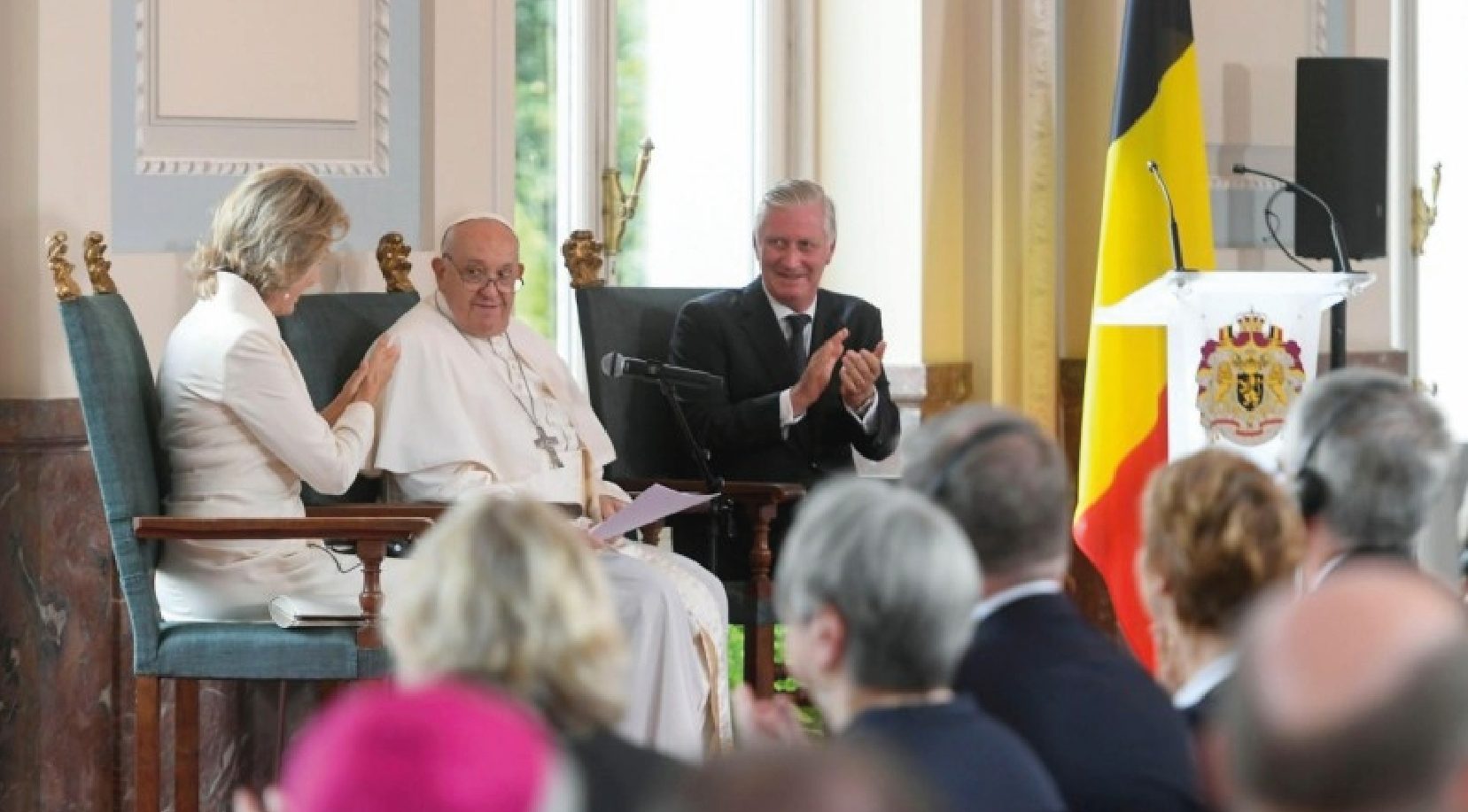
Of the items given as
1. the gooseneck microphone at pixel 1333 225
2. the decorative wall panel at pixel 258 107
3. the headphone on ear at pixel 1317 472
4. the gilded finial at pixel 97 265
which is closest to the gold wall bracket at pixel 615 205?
the decorative wall panel at pixel 258 107

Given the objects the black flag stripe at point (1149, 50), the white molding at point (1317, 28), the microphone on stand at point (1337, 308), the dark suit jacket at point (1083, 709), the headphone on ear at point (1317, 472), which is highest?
the white molding at point (1317, 28)

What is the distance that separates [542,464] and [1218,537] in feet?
10.3

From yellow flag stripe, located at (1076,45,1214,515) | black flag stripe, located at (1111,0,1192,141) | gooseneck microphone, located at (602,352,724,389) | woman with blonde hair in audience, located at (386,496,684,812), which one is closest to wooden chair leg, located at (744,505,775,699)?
gooseneck microphone, located at (602,352,724,389)

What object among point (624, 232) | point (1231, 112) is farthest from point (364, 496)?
point (1231, 112)

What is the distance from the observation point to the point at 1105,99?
7715mm

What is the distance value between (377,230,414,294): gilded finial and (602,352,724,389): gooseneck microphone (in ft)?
1.75

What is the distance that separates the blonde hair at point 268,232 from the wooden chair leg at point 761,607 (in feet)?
4.11

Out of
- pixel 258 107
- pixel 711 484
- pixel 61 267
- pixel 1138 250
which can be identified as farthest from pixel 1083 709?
pixel 1138 250

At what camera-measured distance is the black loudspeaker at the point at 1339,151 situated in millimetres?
7270

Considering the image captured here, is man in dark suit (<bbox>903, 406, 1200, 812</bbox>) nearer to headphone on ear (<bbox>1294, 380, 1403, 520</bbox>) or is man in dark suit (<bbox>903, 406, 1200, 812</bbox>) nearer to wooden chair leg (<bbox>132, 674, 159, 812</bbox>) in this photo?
headphone on ear (<bbox>1294, 380, 1403, 520</bbox>)

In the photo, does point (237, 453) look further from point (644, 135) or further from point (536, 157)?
point (644, 135)

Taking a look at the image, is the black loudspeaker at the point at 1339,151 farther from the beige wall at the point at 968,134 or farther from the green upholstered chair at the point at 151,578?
the green upholstered chair at the point at 151,578

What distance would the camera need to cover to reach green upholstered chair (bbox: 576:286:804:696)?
5.78 m

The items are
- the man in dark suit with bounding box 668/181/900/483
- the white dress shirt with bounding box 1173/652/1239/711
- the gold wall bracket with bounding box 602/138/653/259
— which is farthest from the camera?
the gold wall bracket with bounding box 602/138/653/259
